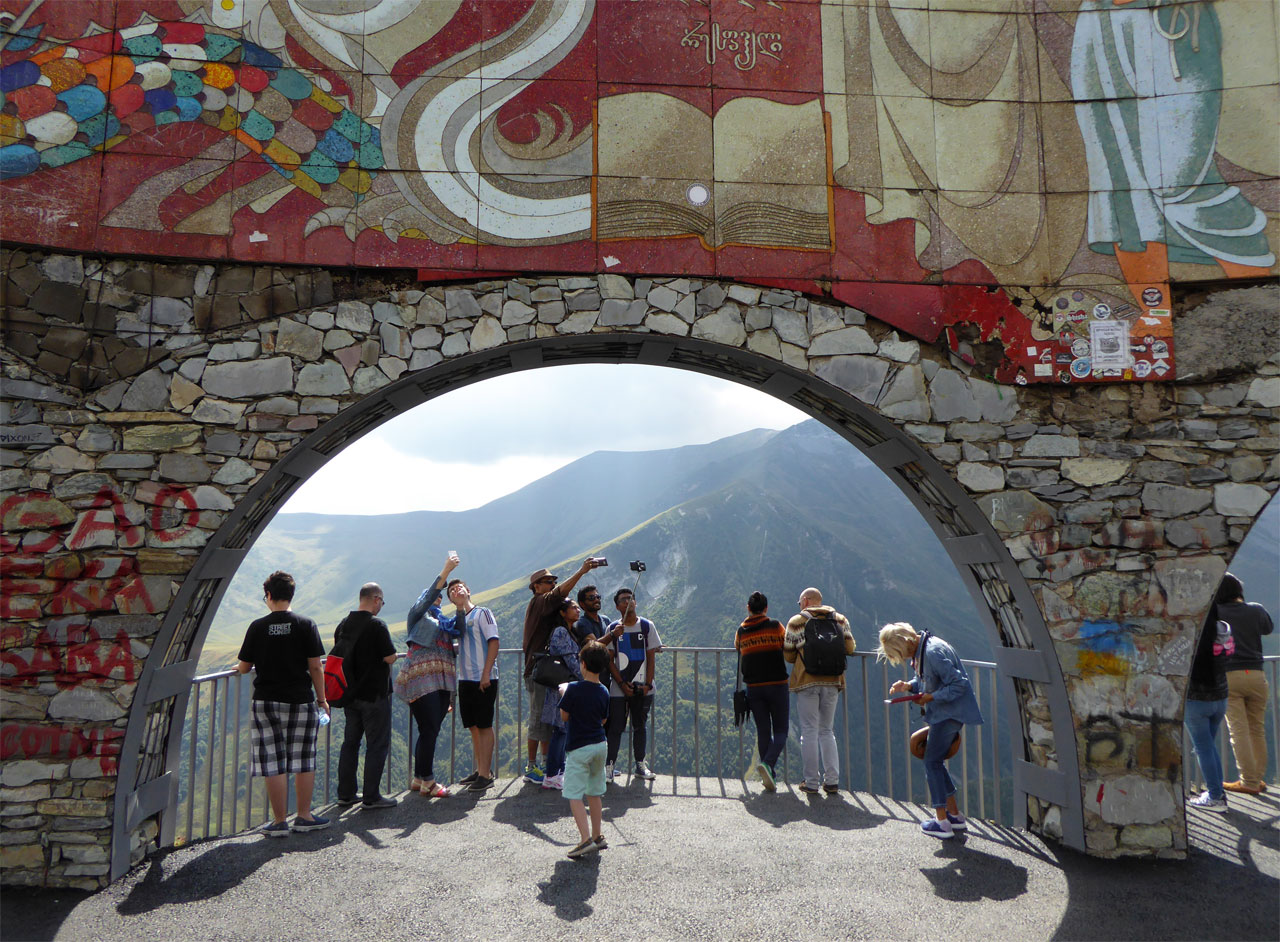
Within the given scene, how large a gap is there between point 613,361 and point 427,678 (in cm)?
264

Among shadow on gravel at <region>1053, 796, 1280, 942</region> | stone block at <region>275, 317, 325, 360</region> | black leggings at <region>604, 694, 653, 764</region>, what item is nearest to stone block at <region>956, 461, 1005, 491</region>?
shadow on gravel at <region>1053, 796, 1280, 942</region>

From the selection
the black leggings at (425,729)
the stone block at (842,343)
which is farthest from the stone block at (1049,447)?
the black leggings at (425,729)

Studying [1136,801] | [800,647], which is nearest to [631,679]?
[800,647]

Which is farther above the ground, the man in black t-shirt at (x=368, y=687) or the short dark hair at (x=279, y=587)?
the short dark hair at (x=279, y=587)

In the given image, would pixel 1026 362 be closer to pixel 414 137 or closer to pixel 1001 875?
pixel 1001 875

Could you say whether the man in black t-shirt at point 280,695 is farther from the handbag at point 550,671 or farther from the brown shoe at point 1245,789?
the brown shoe at point 1245,789

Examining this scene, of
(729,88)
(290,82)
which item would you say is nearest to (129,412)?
(290,82)

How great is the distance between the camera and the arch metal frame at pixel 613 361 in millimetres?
4566

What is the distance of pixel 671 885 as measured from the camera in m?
4.13

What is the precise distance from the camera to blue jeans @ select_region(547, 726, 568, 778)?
5.88 m

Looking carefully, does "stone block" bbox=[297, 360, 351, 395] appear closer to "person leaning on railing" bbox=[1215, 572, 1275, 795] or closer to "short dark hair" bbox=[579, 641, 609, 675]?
"short dark hair" bbox=[579, 641, 609, 675]

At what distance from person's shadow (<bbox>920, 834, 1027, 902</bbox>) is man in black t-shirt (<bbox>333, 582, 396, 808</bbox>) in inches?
140

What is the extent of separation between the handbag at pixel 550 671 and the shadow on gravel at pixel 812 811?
1565 mm

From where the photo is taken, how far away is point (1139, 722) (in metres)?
4.71
